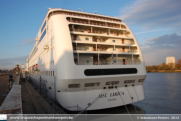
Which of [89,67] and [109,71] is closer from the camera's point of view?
[89,67]

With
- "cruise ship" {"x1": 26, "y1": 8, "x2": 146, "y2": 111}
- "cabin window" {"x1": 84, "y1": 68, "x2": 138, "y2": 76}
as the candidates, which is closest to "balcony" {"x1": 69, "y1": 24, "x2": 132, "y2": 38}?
"cruise ship" {"x1": 26, "y1": 8, "x2": 146, "y2": 111}

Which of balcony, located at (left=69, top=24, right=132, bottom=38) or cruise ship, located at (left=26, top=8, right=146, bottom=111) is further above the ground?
balcony, located at (left=69, top=24, right=132, bottom=38)

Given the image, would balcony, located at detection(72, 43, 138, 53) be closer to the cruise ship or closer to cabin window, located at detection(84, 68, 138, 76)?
the cruise ship

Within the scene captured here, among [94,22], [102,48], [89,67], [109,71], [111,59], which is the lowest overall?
[109,71]

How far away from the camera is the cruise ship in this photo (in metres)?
9.52

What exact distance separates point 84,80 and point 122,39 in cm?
648

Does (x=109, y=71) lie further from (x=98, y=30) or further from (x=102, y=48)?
(x=98, y=30)

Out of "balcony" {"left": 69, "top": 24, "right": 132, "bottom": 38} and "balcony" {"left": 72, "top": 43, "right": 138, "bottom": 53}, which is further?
"balcony" {"left": 69, "top": 24, "right": 132, "bottom": 38}

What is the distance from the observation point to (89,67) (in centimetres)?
990

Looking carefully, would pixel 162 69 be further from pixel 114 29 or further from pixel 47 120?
pixel 47 120

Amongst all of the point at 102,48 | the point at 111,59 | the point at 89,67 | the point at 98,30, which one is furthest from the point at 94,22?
the point at 89,67

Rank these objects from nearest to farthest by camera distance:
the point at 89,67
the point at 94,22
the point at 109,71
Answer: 1. the point at 89,67
2. the point at 109,71
3. the point at 94,22

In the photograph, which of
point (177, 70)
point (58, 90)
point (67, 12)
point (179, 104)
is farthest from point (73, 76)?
point (177, 70)

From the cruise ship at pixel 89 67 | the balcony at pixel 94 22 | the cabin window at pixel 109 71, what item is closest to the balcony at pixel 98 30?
the cruise ship at pixel 89 67
